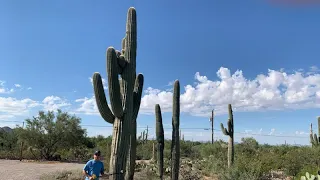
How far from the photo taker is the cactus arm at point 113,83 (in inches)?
382

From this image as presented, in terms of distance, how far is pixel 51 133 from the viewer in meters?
31.1

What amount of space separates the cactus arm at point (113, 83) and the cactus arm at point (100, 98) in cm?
29

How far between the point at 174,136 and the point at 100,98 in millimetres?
6534

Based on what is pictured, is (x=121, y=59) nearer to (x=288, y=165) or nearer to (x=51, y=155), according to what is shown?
(x=288, y=165)

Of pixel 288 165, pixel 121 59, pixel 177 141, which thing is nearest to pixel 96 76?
pixel 121 59

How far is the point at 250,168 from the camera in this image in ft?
54.4

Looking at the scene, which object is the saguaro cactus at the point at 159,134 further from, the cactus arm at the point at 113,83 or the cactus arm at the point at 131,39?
the cactus arm at the point at 113,83

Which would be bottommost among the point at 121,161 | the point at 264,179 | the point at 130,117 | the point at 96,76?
the point at 264,179

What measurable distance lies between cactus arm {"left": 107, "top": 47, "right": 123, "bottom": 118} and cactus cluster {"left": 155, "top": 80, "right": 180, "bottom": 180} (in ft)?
20.7

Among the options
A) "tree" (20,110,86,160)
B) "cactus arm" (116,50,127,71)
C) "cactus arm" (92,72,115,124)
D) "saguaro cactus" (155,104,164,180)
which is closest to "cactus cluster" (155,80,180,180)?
"saguaro cactus" (155,104,164,180)

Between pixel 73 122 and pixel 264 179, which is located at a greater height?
pixel 73 122

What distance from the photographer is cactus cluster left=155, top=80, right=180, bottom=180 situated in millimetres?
15656

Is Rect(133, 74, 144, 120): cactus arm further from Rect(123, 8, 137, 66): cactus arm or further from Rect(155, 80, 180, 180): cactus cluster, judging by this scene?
Rect(155, 80, 180, 180): cactus cluster

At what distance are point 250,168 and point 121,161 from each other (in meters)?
8.53
